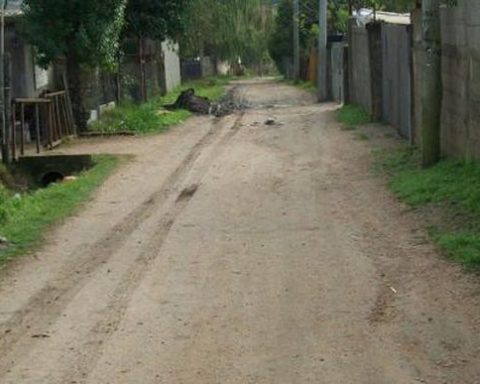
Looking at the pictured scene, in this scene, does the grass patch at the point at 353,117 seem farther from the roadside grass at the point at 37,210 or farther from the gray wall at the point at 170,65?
the gray wall at the point at 170,65

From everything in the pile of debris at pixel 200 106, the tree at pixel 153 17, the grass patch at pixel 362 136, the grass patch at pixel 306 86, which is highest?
the tree at pixel 153 17

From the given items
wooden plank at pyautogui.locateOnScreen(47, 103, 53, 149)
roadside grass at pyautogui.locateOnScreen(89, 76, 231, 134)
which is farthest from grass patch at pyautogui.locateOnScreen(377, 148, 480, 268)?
roadside grass at pyautogui.locateOnScreen(89, 76, 231, 134)

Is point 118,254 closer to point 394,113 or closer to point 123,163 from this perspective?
point 123,163

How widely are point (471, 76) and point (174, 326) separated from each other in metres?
5.80

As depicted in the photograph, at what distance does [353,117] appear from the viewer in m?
21.0

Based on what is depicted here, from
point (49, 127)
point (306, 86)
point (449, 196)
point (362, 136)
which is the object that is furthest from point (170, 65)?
point (449, 196)

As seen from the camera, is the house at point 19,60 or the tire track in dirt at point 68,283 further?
the house at point 19,60

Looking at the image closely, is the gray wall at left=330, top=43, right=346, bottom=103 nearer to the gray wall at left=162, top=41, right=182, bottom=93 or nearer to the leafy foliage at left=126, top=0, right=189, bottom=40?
the leafy foliage at left=126, top=0, right=189, bottom=40

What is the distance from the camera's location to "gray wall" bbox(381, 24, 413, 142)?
1521 cm

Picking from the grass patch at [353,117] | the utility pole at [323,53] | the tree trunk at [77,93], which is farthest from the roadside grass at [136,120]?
the utility pole at [323,53]

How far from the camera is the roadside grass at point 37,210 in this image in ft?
29.8

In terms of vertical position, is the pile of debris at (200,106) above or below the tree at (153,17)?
below

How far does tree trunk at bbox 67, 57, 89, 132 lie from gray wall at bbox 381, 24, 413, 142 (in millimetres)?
6685

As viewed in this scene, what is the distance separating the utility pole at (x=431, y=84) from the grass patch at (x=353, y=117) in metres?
7.27
